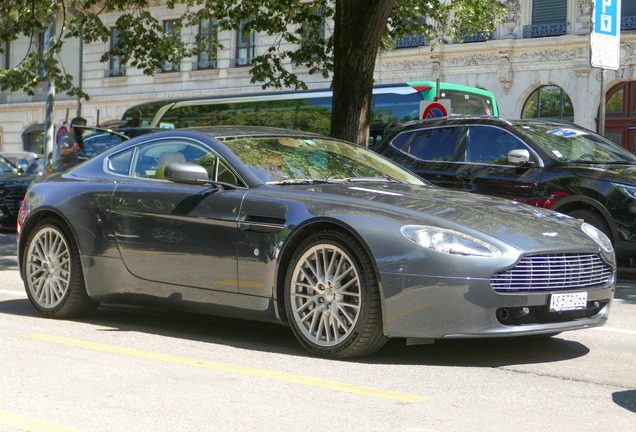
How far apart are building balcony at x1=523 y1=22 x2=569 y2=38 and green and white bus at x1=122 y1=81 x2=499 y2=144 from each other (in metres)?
5.92

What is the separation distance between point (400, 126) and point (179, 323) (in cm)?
575

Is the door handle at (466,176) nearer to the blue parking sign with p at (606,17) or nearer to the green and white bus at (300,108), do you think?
the blue parking sign with p at (606,17)

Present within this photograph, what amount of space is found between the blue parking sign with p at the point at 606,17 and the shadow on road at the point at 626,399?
328 inches

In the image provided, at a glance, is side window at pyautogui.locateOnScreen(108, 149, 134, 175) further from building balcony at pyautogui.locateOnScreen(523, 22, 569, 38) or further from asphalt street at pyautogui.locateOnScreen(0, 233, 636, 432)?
building balcony at pyautogui.locateOnScreen(523, 22, 569, 38)

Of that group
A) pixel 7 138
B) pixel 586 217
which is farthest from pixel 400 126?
pixel 7 138

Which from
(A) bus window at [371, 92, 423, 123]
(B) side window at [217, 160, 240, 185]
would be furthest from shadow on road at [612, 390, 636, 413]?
(A) bus window at [371, 92, 423, 123]

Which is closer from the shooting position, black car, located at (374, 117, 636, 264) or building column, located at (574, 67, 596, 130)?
black car, located at (374, 117, 636, 264)

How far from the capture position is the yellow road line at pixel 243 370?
432 cm

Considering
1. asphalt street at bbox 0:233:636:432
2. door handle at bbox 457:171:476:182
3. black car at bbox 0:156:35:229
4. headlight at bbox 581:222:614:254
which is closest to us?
asphalt street at bbox 0:233:636:432

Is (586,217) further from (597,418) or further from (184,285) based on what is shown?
(597,418)

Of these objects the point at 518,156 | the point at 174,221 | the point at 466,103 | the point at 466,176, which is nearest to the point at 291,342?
the point at 174,221

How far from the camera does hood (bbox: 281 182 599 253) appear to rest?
4984 millimetres

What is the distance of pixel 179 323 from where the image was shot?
669 cm

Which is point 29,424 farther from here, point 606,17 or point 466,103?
point 466,103
